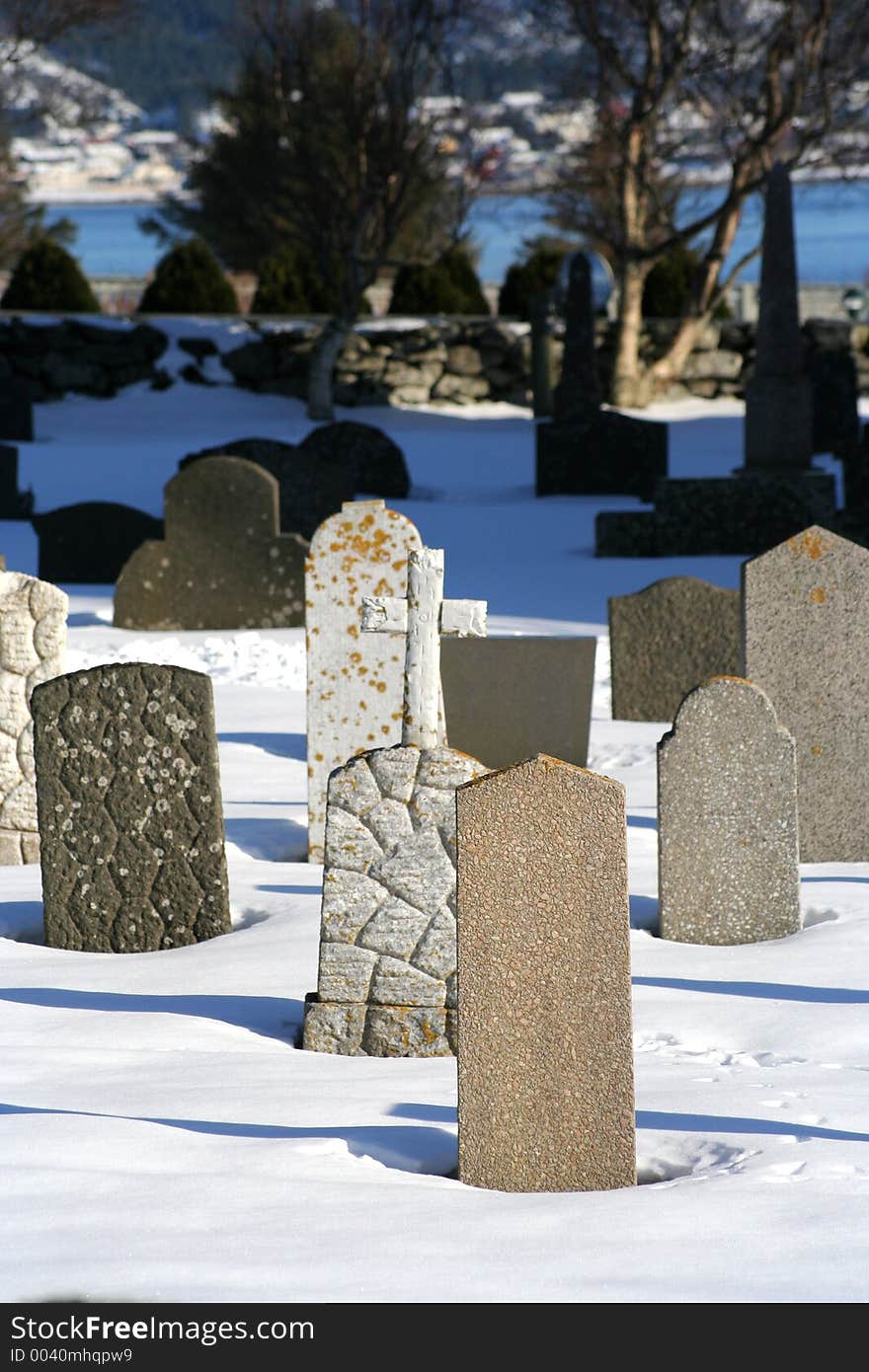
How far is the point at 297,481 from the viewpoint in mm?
15023

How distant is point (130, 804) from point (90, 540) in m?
8.27

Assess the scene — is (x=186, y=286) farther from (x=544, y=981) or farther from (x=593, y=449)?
(x=544, y=981)

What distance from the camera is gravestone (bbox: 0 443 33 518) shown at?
57.4 feet

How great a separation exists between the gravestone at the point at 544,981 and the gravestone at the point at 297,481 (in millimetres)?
10743

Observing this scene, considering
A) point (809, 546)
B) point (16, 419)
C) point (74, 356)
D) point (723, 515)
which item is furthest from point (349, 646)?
point (74, 356)

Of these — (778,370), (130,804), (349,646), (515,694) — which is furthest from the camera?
(778,370)

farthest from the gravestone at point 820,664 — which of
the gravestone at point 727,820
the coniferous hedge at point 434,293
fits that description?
the coniferous hedge at point 434,293

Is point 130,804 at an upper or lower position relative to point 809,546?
lower

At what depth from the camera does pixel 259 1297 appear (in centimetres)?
324

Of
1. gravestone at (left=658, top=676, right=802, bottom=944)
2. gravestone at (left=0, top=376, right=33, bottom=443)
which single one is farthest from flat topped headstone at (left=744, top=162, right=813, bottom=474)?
gravestone at (left=658, top=676, right=802, bottom=944)

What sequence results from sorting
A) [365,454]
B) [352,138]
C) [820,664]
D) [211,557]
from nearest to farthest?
[820,664], [211,557], [365,454], [352,138]

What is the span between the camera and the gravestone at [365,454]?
1753cm

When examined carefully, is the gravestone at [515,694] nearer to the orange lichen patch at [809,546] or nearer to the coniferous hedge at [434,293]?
the orange lichen patch at [809,546]

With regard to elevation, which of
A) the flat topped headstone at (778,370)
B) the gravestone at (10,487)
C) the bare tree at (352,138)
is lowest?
the gravestone at (10,487)
